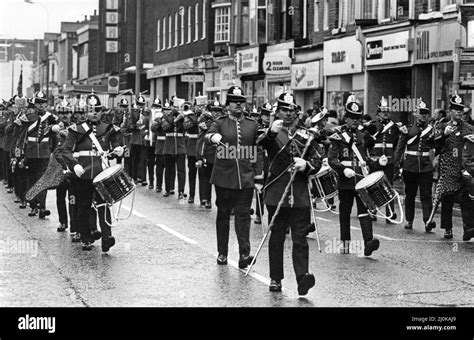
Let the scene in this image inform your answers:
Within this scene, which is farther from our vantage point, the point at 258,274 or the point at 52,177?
the point at 52,177

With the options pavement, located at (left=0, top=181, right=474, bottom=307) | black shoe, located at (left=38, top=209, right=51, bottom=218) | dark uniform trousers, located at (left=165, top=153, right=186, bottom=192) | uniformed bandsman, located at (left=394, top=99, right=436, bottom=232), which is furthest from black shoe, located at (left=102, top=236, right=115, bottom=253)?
dark uniform trousers, located at (left=165, top=153, right=186, bottom=192)

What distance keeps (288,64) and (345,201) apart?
92.2 feet

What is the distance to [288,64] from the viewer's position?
142 feet

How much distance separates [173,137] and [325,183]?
9.16 meters

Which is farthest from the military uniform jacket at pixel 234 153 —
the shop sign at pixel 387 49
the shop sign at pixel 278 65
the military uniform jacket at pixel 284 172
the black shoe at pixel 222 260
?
the shop sign at pixel 278 65

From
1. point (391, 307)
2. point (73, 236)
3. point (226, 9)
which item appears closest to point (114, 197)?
point (73, 236)

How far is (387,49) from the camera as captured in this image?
34.2m

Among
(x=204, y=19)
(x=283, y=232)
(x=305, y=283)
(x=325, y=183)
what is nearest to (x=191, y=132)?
(x=325, y=183)

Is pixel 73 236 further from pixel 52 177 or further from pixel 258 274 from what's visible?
pixel 258 274

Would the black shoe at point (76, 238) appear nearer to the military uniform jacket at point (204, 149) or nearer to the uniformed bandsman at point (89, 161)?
the uniformed bandsman at point (89, 161)

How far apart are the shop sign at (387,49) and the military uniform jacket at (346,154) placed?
17.8 metres

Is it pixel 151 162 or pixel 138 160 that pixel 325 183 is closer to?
pixel 151 162

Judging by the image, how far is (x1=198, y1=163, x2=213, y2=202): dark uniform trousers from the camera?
22422mm

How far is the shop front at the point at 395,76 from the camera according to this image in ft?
106
